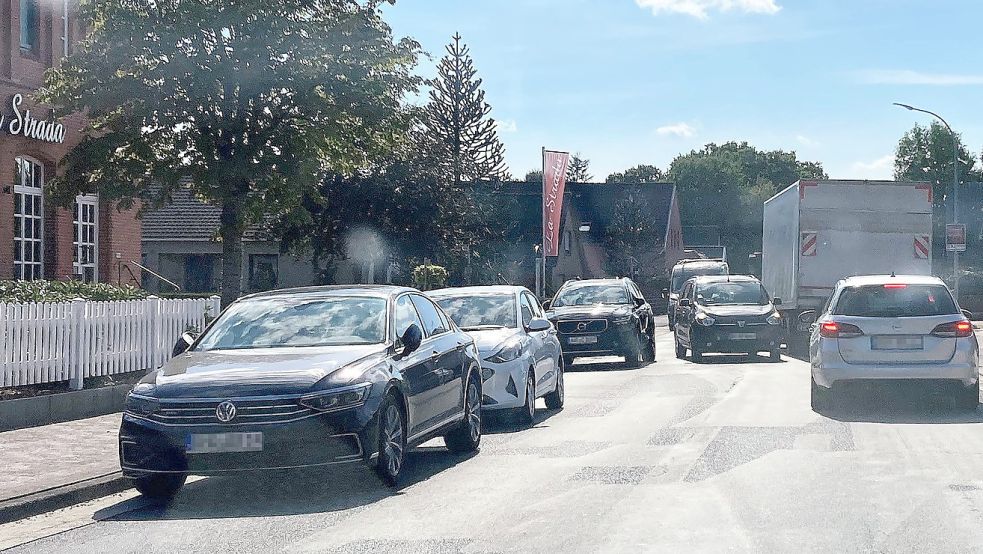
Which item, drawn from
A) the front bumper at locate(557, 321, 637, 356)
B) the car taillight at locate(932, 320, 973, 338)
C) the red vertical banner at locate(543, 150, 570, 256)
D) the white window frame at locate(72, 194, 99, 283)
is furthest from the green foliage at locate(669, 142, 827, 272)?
the car taillight at locate(932, 320, 973, 338)

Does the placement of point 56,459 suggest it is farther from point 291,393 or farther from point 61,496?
point 291,393

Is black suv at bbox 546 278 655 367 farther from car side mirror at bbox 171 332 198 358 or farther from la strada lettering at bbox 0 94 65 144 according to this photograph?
car side mirror at bbox 171 332 198 358

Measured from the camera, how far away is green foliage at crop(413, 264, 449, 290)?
37875 mm

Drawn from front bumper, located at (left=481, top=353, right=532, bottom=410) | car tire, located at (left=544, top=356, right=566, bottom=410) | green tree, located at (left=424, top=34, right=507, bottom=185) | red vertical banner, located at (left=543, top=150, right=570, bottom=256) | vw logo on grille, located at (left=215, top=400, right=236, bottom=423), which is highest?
green tree, located at (left=424, top=34, right=507, bottom=185)

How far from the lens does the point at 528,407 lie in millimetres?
13992

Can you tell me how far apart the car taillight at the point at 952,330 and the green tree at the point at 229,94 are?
892 cm

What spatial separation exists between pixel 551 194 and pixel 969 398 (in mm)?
24062

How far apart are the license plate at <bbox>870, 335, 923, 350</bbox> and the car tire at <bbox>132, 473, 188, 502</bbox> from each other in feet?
27.1

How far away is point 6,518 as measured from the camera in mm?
8398

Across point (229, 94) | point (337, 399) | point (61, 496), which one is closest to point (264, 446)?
point (337, 399)

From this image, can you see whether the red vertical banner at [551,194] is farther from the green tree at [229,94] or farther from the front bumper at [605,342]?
the green tree at [229,94]

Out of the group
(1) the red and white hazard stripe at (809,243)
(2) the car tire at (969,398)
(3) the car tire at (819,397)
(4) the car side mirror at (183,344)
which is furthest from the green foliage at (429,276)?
(4) the car side mirror at (183,344)

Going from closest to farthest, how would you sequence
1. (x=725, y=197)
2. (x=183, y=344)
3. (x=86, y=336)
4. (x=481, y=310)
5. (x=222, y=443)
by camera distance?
1. (x=222, y=443)
2. (x=183, y=344)
3. (x=86, y=336)
4. (x=481, y=310)
5. (x=725, y=197)

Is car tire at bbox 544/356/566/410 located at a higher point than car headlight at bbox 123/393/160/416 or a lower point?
lower
